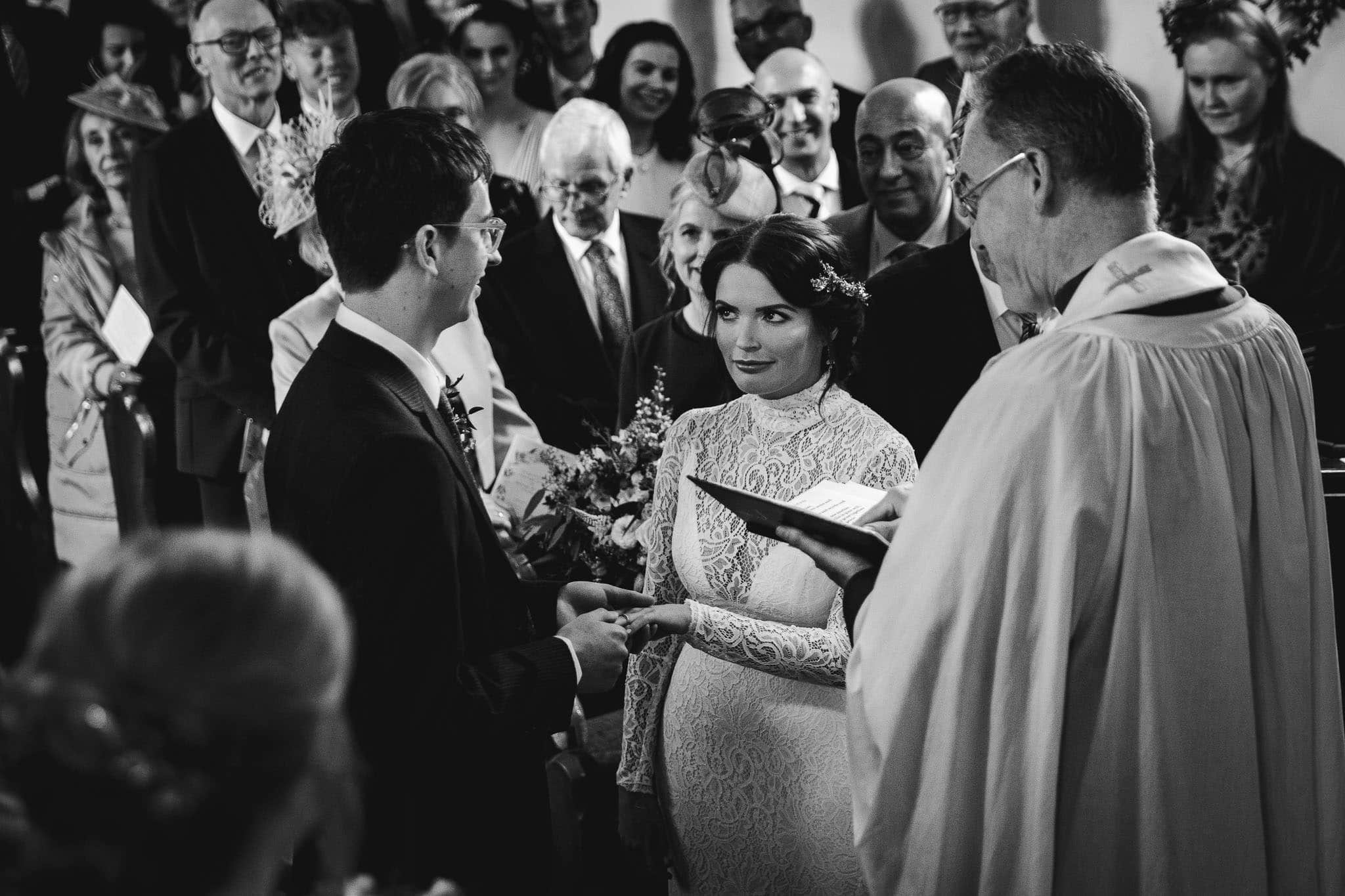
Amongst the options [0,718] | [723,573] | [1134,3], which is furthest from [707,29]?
[0,718]

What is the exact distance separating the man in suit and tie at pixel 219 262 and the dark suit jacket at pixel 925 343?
85.7 inches

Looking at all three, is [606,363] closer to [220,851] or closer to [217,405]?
[217,405]

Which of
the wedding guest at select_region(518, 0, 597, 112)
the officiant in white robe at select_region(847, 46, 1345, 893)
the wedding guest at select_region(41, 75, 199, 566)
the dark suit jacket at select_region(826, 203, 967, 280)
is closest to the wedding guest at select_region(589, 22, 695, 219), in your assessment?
the wedding guest at select_region(518, 0, 597, 112)

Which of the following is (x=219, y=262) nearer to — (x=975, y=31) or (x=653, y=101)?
(x=653, y=101)

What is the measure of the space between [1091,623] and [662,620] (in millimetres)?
850

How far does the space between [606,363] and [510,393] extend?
24.2 inches

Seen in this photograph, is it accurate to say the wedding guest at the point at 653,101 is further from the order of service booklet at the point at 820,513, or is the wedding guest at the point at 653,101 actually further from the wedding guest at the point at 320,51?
the order of service booklet at the point at 820,513

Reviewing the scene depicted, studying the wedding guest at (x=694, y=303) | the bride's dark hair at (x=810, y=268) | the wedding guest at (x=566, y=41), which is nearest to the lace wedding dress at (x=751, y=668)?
the bride's dark hair at (x=810, y=268)

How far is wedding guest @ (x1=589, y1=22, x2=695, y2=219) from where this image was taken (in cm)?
621

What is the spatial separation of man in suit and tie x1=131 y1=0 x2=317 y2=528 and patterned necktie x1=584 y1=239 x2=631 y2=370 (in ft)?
3.48

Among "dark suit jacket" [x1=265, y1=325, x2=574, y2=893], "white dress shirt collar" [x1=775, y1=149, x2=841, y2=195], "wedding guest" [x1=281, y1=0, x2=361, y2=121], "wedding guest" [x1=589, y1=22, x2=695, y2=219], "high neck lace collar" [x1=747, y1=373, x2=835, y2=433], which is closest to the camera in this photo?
"dark suit jacket" [x1=265, y1=325, x2=574, y2=893]

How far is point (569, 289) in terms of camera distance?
514 centimetres

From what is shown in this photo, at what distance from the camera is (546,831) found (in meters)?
2.25

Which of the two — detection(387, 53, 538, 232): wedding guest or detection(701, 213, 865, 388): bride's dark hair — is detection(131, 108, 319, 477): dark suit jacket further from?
detection(701, 213, 865, 388): bride's dark hair
